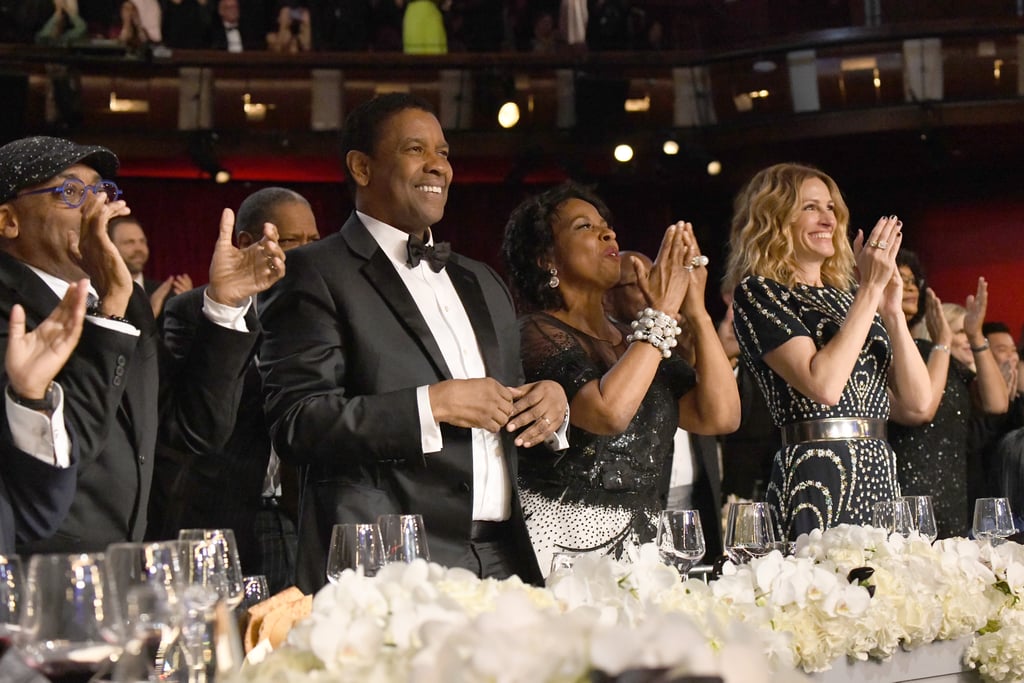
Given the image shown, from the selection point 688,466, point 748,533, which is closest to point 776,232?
point 688,466

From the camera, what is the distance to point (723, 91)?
10.9m

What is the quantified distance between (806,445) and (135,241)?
10.3 ft

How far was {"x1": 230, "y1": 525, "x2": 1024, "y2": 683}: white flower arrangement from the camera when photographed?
1142 millimetres

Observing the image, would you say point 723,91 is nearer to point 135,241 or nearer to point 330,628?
point 135,241

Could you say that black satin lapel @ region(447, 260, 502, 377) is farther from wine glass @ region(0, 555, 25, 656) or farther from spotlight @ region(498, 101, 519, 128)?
spotlight @ region(498, 101, 519, 128)

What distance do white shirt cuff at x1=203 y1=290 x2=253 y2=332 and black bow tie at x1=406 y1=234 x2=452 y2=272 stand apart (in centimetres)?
41

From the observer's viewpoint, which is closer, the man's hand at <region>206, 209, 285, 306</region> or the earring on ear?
the man's hand at <region>206, 209, 285, 306</region>

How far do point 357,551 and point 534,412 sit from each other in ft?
2.63

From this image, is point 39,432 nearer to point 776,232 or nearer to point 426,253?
point 426,253

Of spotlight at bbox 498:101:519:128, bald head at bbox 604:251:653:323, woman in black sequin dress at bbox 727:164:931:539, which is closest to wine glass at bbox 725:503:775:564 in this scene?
woman in black sequin dress at bbox 727:164:931:539

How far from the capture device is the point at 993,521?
2.55 metres

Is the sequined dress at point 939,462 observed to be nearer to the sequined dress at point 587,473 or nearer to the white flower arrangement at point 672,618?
the sequined dress at point 587,473

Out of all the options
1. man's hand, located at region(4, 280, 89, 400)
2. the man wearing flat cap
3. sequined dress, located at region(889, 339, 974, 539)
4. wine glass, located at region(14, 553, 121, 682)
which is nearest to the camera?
wine glass, located at region(14, 553, 121, 682)

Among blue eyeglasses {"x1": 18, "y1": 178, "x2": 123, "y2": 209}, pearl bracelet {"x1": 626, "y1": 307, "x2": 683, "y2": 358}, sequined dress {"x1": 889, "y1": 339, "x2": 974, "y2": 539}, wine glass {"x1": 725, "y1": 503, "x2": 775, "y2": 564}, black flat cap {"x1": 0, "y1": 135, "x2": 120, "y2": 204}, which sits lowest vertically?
sequined dress {"x1": 889, "y1": 339, "x2": 974, "y2": 539}
